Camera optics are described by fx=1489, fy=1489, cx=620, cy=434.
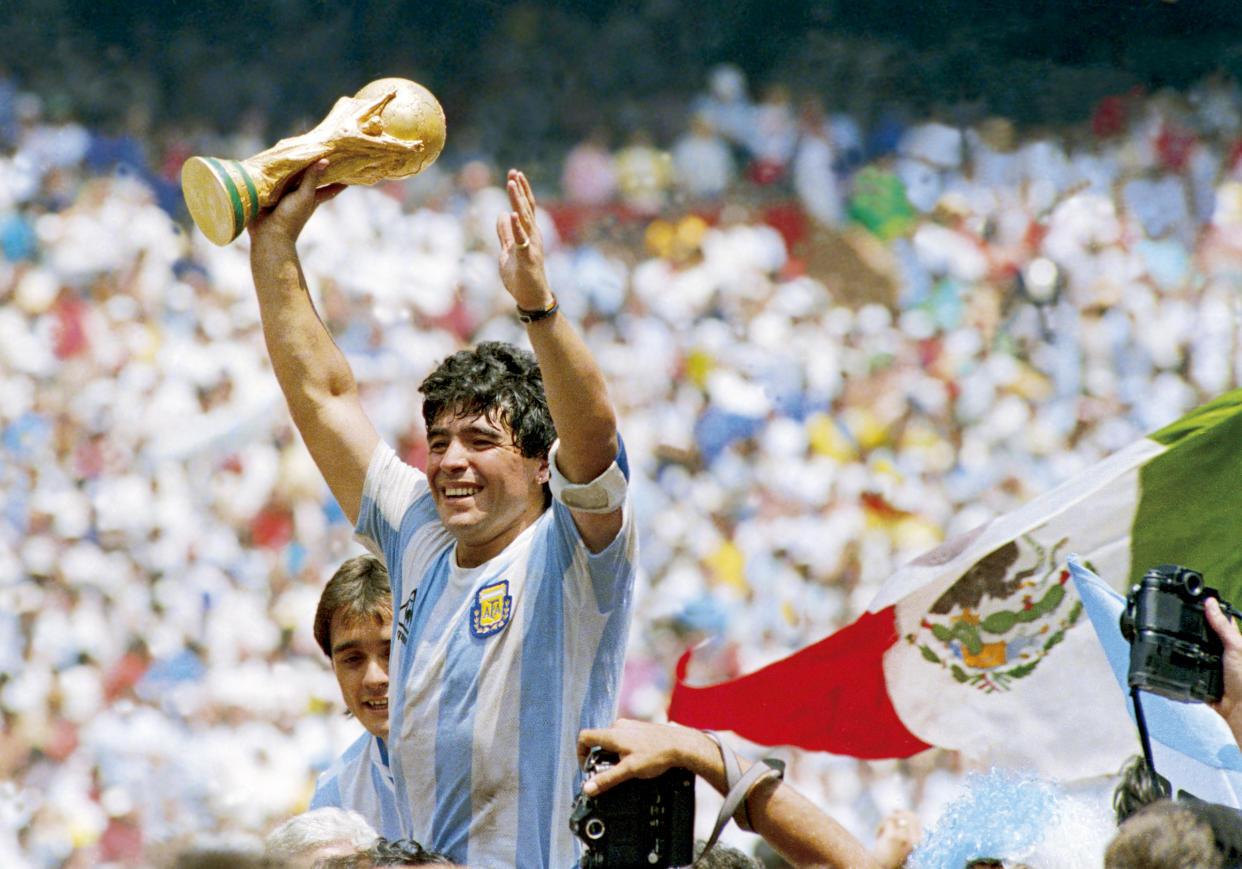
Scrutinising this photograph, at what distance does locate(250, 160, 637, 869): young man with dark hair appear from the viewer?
6.11 feet

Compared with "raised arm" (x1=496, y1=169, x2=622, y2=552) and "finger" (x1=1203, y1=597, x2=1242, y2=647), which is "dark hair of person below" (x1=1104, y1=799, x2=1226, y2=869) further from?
"raised arm" (x1=496, y1=169, x2=622, y2=552)

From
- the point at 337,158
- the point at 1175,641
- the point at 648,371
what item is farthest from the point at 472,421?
the point at 648,371

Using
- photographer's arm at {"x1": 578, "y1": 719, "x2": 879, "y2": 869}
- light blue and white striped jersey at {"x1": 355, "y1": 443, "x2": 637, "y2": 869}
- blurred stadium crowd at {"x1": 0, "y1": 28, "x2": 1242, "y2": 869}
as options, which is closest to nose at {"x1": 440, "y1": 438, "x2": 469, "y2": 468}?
light blue and white striped jersey at {"x1": 355, "y1": 443, "x2": 637, "y2": 869}

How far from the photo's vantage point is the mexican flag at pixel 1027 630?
3277 mm

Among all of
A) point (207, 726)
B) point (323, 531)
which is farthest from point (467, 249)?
point (207, 726)

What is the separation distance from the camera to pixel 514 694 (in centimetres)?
192

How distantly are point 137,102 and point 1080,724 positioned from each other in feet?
15.2

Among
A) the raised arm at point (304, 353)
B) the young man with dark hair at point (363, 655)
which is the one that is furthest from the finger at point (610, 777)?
the young man with dark hair at point (363, 655)

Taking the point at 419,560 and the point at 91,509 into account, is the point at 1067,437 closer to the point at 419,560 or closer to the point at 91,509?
the point at 91,509

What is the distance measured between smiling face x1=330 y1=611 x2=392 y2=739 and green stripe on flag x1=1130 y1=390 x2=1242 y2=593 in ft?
5.75

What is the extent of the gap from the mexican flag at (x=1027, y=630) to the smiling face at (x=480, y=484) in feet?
5.45

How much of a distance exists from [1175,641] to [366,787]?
1.45 metres

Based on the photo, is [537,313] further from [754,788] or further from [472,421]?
[754,788]

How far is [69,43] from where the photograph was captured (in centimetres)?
623
